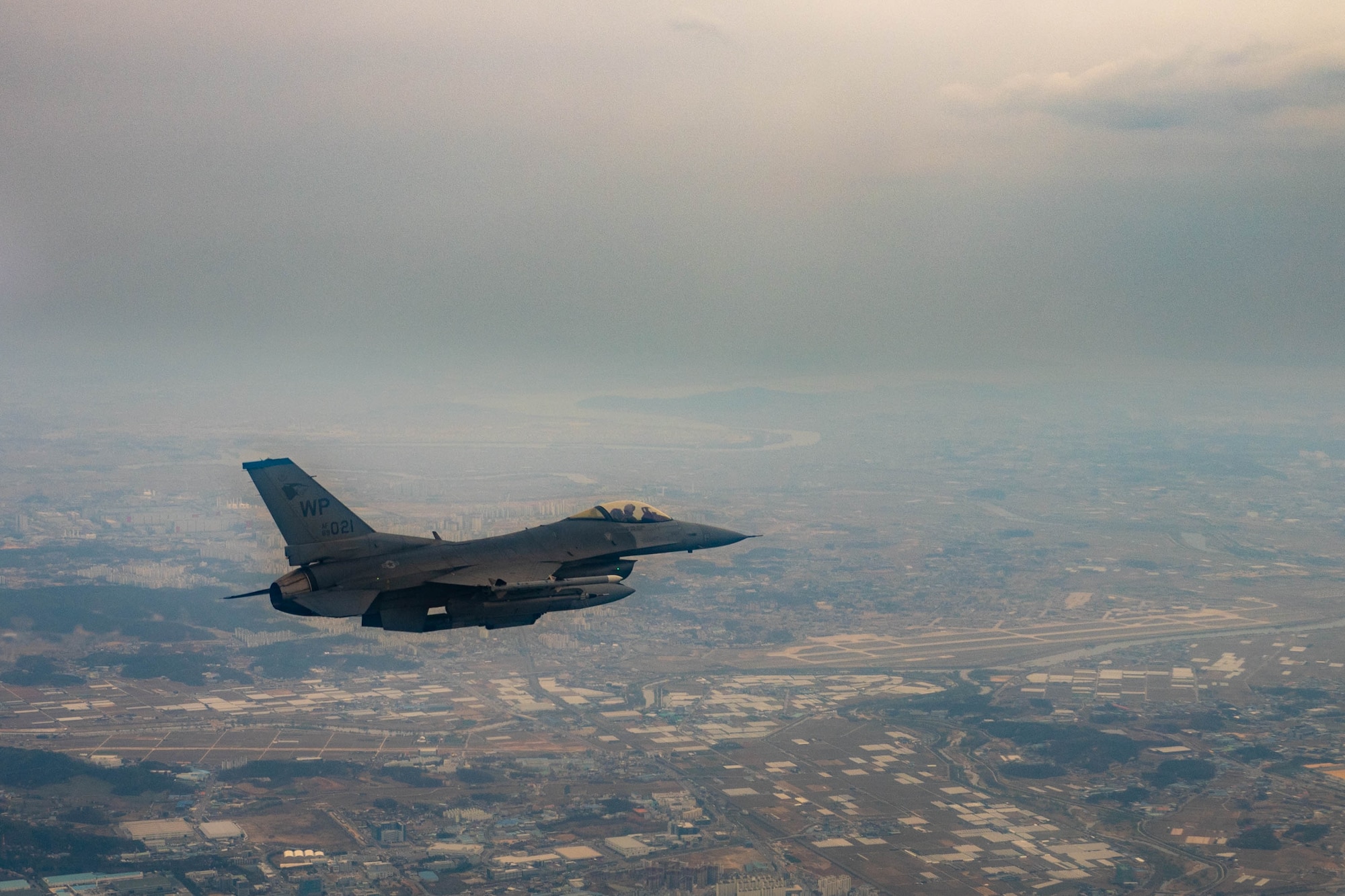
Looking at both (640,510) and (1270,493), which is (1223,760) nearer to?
(640,510)

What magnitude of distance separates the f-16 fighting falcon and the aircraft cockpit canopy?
351 centimetres

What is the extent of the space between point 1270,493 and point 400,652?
447ft

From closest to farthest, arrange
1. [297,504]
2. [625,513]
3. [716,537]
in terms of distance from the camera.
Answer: [297,504], [625,513], [716,537]

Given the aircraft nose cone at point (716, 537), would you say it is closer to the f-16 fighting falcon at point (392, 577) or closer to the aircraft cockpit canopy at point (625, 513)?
the aircraft cockpit canopy at point (625, 513)

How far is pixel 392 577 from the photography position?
99.0ft

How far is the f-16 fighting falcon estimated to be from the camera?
98.2 ft

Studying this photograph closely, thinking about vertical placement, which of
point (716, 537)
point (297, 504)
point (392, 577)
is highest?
point (297, 504)

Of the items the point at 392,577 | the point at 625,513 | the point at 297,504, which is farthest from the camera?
the point at 625,513

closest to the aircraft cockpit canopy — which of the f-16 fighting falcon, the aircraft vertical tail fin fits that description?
the f-16 fighting falcon

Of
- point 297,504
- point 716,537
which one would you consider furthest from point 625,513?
point 297,504

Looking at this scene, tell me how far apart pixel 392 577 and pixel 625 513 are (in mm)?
7830

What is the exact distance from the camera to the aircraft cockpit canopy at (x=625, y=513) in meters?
34.8

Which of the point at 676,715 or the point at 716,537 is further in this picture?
the point at 676,715

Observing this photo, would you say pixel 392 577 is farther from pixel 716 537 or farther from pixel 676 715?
pixel 676 715
